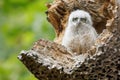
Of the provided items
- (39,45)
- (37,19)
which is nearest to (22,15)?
(37,19)

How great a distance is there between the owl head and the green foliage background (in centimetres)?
117

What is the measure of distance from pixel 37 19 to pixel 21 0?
4.05 ft

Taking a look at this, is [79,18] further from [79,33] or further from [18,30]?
[18,30]

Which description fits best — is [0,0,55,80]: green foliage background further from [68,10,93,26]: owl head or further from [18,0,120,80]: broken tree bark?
[18,0,120,80]: broken tree bark

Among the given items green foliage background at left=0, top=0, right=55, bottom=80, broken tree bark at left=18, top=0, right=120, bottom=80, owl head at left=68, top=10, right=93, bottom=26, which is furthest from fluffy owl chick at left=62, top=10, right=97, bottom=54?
green foliage background at left=0, top=0, right=55, bottom=80

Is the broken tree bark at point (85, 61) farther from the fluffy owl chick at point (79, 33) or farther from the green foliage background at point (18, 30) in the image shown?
the green foliage background at point (18, 30)

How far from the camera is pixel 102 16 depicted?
3.32m

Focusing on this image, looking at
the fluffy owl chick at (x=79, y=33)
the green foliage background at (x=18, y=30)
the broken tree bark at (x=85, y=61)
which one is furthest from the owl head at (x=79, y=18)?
the green foliage background at (x=18, y=30)

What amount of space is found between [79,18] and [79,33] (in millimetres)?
103

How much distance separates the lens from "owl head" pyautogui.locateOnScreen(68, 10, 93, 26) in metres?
3.45

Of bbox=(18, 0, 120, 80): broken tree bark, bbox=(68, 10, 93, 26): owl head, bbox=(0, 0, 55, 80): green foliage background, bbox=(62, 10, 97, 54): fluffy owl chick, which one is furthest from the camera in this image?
bbox=(0, 0, 55, 80): green foliage background

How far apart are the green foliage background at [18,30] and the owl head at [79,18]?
1175mm

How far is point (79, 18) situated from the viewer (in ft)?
11.8

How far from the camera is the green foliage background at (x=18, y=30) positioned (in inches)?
192
